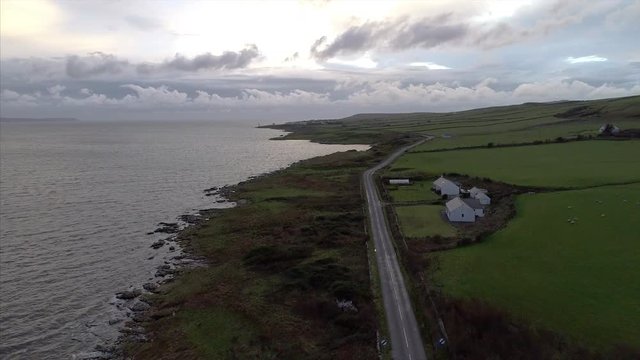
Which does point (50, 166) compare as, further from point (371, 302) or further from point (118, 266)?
point (371, 302)

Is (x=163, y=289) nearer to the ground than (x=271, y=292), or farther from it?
nearer to the ground

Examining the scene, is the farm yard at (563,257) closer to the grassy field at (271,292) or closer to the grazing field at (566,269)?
the grazing field at (566,269)

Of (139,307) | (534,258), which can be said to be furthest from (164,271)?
(534,258)

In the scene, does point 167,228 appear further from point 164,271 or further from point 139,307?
point 139,307

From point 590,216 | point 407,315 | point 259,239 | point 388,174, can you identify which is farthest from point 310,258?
point 388,174

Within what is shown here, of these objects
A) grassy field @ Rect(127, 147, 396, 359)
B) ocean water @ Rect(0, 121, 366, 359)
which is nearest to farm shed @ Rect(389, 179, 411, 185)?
grassy field @ Rect(127, 147, 396, 359)

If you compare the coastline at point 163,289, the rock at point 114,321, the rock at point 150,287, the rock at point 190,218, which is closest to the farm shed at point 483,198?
the coastline at point 163,289
